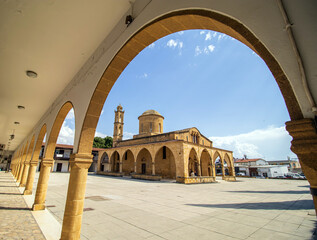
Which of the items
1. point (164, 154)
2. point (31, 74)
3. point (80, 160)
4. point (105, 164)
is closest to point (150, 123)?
point (164, 154)

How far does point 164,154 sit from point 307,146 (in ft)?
73.0

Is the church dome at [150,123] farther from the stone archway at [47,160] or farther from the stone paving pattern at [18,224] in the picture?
the stone paving pattern at [18,224]

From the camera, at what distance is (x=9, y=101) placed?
22.3 feet

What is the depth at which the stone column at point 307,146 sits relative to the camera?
3.66ft

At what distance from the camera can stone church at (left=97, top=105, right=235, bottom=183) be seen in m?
18.7

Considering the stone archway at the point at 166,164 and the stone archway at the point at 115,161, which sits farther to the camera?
the stone archway at the point at 115,161

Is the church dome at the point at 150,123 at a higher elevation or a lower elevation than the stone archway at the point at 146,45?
higher

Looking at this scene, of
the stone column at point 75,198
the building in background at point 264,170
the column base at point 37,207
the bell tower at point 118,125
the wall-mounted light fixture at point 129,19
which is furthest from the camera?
the building in background at point 264,170

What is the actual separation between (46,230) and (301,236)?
19.7 feet

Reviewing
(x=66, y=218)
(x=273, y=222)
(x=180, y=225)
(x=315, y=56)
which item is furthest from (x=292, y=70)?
(x=273, y=222)

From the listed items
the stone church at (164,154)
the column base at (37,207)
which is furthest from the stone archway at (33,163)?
the stone church at (164,154)

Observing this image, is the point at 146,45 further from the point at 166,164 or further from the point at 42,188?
the point at 166,164

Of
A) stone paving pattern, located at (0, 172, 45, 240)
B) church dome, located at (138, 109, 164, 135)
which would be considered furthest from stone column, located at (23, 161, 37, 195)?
church dome, located at (138, 109, 164, 135)

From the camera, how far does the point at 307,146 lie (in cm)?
115
